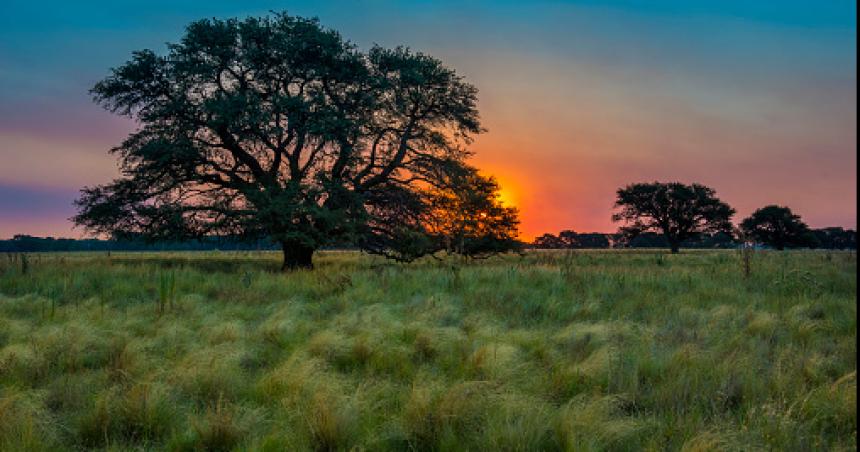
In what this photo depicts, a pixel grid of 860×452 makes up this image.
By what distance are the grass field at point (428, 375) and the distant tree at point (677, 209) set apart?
50855 millimetres

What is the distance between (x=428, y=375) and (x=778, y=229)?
257 ft

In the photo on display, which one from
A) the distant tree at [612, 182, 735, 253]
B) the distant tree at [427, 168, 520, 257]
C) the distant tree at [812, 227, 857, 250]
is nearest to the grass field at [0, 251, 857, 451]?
the distant tree at [427, 168, 520, 257]

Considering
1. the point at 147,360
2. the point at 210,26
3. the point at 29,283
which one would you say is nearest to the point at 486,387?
the point at 147,360

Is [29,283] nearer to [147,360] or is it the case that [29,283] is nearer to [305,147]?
[147,360]

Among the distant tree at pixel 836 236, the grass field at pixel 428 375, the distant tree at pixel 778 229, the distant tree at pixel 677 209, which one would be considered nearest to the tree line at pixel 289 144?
the grass field at pixel 428 375

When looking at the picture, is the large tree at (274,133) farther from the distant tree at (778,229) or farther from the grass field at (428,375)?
the distant tree at (778,229)

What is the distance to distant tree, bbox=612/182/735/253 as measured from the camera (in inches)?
2191

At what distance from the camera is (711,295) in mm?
10188

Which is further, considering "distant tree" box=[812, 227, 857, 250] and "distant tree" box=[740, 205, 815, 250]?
"distant tree" box=[812, 227, 857, 250]

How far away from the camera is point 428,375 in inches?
179

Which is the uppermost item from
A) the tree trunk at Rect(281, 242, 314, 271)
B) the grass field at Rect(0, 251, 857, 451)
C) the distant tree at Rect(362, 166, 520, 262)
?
the distant tree at Rect(362, 166, 520, 262)

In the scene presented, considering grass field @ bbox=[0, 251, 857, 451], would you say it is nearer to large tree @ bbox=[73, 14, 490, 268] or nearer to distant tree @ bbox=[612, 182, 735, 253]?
large tree @ bbox=[73, 14, 490, 268]

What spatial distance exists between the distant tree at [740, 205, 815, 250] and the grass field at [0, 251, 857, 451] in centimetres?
7023

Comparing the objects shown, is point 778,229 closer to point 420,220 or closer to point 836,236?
point 836,236
